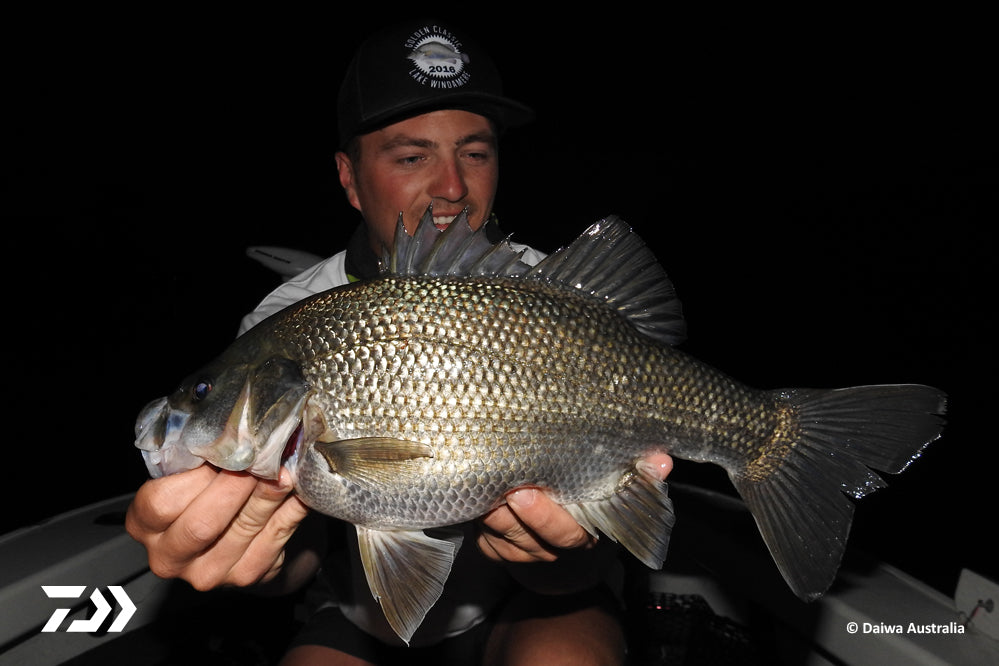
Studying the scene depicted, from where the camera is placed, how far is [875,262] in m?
18.2

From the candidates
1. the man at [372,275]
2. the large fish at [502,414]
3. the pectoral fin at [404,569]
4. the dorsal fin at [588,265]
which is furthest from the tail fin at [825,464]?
the pectoral fin at [404,569]

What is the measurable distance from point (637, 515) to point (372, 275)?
1.10 meters

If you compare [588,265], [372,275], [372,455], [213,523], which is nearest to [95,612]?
[213,523]

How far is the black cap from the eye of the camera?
6.94ft

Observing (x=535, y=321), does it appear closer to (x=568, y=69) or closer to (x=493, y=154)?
(x=493, y=154)

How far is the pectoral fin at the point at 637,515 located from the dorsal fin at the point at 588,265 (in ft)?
→ 1.18

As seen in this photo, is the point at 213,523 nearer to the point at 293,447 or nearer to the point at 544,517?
the point at 293,447

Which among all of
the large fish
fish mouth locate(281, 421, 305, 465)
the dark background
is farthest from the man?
the dark background

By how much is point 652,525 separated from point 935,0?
4215 centimetres

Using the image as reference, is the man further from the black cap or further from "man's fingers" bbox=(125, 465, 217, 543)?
"man's fingers" bbox=(125, 465, 217, 543)

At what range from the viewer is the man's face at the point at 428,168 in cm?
214

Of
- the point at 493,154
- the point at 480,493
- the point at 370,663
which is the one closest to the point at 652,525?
the point at 480,493

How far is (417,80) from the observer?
84.0 inches

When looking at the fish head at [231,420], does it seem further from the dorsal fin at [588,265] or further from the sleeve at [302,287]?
the sleeve at [302,287]
